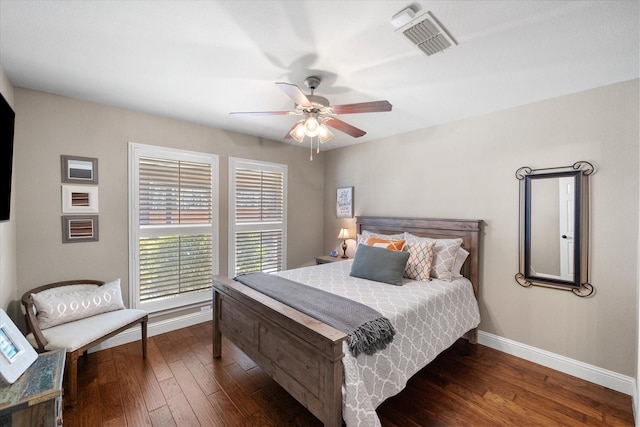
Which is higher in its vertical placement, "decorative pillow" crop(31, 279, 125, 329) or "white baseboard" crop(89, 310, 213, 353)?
"decorative pillow" crop(31, 279, 125, 329)

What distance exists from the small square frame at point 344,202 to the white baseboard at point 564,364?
2312 millimetres

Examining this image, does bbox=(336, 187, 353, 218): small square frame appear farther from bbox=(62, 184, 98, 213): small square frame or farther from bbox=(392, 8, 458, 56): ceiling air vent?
bbox=(62, 184, 98, 213): small square frame

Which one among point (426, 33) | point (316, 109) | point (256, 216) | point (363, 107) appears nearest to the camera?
point (426, 33)

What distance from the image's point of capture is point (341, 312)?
185 centimetres

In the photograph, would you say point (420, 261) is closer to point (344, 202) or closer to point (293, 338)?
point (293, 338)

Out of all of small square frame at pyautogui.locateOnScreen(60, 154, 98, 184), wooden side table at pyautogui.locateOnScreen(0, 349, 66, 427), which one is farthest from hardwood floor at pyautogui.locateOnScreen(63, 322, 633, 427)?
small square frame at pyautogui.locateOnScreen(60, 154, 98, 184)

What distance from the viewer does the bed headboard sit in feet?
9.60

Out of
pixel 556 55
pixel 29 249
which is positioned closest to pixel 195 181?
pixel 29 249

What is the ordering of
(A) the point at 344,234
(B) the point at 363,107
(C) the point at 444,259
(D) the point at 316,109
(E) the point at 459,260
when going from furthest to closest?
(A) the point at 344,234 → (E) the point at 459,260 → (C) the point at 444,259 → (D) the point at 316,109 → (B) the point at 363,107

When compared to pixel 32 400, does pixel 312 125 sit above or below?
above

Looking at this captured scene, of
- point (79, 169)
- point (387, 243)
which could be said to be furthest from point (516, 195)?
point (79, 169)

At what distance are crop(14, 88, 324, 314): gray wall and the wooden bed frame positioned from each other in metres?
1.26

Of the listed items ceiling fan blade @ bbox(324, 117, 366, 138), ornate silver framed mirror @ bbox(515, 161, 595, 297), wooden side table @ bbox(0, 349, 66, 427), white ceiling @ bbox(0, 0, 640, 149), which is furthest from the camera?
ornate silver framed mirror @ bbox(515, 161, 595, 297)

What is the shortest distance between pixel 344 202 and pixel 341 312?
2.71m
